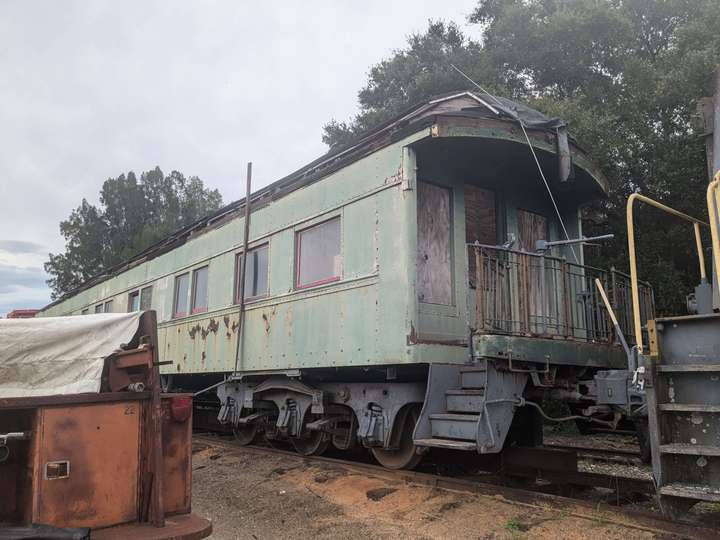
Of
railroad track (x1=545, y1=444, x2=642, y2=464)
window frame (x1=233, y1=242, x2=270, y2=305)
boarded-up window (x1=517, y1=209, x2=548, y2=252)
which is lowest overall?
railroad track (x1=545, y1=444, x2=642, y2=464)

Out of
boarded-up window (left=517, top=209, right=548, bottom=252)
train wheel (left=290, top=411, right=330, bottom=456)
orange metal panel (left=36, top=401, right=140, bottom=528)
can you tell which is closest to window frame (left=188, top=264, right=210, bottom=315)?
train wheel (left=290, top=411, right=330, bottom=456)

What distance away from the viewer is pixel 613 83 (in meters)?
16.5

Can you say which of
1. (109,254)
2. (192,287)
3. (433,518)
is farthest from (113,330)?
(109,254)

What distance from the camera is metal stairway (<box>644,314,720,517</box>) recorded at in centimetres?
358

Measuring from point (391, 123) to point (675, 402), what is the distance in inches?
159

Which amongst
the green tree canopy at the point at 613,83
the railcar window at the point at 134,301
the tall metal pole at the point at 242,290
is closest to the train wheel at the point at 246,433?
the tall metal pole at the point at 242,290

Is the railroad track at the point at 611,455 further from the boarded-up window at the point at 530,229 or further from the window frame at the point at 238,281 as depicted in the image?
the window frame at the point at 238,281

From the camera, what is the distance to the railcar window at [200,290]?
32.4 feet

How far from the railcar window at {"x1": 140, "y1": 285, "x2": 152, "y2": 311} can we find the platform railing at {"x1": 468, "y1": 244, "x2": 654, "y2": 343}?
7412mm

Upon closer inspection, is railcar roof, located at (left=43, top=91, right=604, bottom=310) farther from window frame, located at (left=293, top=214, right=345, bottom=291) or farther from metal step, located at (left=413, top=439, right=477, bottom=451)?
metal step, located at (left=413, top=439, right=477, bottom=451)

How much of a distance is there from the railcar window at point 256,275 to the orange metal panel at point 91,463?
494 centimetres

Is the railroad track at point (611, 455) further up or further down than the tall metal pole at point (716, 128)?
further down

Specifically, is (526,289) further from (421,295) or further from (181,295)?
(181,295)

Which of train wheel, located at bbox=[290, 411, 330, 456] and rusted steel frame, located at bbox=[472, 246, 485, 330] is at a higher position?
rusted steel frame, located at bbox=[472, 246, 485, 330]
